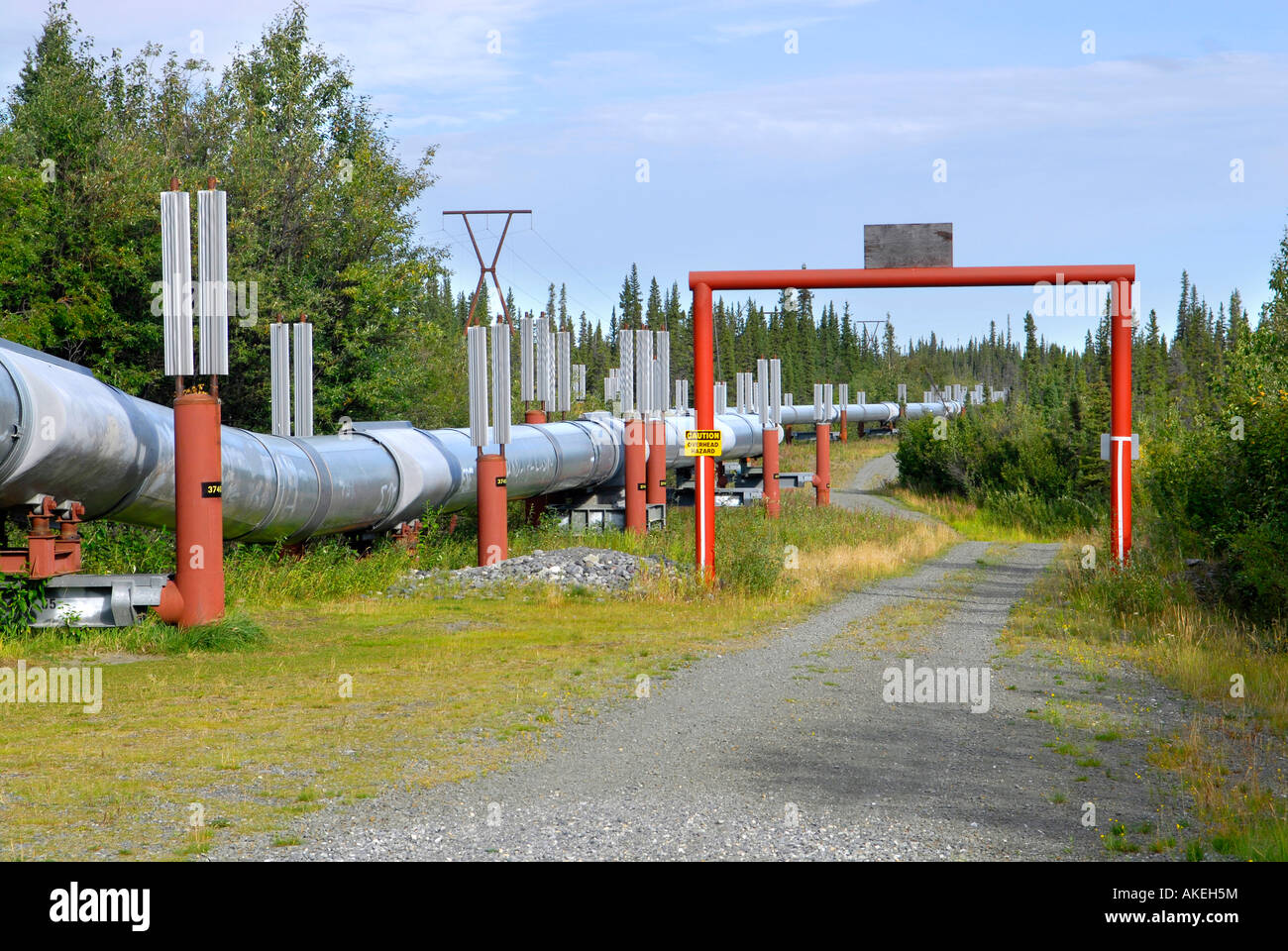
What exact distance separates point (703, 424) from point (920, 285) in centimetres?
370

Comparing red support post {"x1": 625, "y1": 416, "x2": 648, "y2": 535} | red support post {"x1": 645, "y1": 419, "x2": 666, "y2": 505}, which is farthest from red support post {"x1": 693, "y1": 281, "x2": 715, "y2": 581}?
red support post {"x1": 645, "y1": 419, "x2": 666, "y2": 505}

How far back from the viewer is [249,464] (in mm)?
14883

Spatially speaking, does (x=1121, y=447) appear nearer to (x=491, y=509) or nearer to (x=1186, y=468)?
(x=1186, y=468)

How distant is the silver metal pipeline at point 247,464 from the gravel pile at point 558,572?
161 cm

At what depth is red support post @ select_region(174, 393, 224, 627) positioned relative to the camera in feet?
40.6

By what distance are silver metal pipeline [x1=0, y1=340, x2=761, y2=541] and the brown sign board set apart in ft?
26.7

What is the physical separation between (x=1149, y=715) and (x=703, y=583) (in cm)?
830

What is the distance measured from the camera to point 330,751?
8.05 meters

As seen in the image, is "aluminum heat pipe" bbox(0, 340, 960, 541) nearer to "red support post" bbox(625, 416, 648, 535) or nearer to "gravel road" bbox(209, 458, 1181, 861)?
"red support post" bbox(625, 416, 648, 535)

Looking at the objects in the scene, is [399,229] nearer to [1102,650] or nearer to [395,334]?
[395,334]

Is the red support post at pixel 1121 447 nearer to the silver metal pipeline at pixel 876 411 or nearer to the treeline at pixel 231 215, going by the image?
the treeline at pixel 231 215

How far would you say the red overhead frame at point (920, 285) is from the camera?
55.6ft

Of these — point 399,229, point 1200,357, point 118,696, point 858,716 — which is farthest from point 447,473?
point 1200,357
